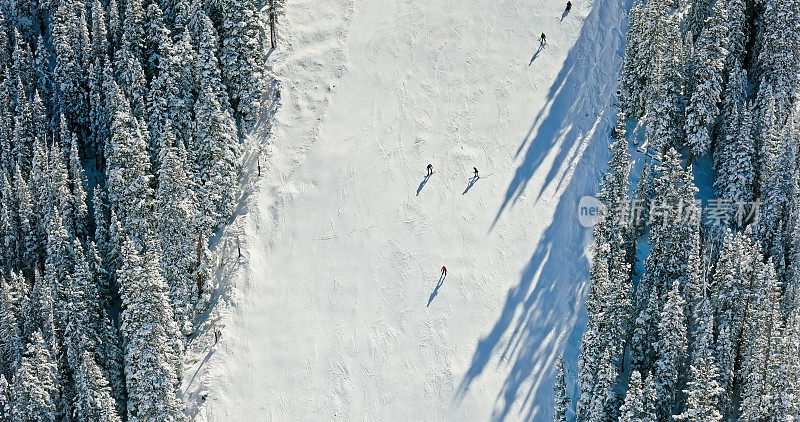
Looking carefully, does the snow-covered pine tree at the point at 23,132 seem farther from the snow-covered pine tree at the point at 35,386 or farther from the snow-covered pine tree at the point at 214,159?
the snow-covered pine tree at the point at 35,386

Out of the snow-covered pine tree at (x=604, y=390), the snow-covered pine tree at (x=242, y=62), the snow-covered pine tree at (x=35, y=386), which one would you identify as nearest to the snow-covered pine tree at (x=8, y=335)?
the snow-covered pine tree at (x=35, y=386)

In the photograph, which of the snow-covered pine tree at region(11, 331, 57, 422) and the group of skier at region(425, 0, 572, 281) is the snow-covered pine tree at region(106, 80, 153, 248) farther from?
the group of skier at region(425, 0, 572, 281)

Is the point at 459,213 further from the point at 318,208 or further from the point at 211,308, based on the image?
the point at 211,308

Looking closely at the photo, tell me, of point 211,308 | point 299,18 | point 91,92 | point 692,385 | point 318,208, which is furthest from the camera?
point 299,18

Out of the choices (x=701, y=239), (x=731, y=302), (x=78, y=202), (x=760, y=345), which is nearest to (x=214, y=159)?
(x=78, y=202)

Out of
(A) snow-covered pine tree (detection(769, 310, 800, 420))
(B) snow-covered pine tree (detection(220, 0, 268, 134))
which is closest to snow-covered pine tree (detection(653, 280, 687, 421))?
(A) snow-covered pine tree (detection(769, 310, 800, 420))

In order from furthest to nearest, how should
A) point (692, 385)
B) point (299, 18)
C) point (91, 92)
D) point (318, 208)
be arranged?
point (299, 18) → point (91, 92) → point (318, 208) → point (692, 385)

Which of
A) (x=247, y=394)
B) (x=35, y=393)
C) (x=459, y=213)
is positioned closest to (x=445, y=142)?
(x=459, y=213)
